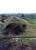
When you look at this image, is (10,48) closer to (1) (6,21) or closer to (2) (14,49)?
(2) (14,49)

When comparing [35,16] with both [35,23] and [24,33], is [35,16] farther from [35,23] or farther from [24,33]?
[24,33]

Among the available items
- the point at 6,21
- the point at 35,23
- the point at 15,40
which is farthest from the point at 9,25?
the point at 35,23

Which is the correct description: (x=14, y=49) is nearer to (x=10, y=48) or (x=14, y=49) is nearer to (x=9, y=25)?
(x=10, y=48)

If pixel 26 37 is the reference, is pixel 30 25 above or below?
above

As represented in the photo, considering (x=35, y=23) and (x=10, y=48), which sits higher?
(x=35, y=23)

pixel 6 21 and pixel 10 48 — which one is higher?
pixel 6 21
